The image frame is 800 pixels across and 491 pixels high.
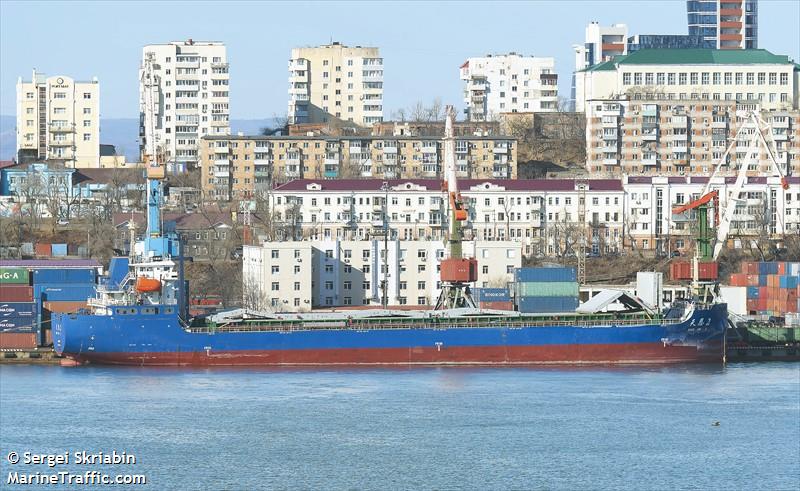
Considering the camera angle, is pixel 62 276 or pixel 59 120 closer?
pixel 62 276

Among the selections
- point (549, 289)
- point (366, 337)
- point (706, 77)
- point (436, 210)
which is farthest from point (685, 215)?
point (366, 337)

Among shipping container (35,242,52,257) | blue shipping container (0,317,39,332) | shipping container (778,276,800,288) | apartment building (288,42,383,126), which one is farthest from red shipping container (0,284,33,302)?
apartment building (288,42,383,126)

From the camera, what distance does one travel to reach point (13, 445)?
4938cm

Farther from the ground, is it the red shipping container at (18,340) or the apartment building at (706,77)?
the apartment building at (706,77)

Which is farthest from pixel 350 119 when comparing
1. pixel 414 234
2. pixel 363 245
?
pixel 363 245

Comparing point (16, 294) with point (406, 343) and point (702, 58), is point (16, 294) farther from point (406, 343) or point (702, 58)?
point (702, 58)

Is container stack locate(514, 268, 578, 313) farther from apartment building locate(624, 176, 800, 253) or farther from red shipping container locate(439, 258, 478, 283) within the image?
apartment building locate(624, 176, 800, 253)

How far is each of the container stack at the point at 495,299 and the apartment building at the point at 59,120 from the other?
1907 inches

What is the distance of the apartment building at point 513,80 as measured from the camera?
13300cm

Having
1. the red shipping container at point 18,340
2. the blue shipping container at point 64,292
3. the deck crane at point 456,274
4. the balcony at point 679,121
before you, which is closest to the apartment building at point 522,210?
the balcony at point 679,121

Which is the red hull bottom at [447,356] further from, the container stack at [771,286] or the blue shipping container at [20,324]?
the container stack at [771,286]

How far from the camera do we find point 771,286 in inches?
3027

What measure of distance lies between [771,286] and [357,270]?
19.3 meters

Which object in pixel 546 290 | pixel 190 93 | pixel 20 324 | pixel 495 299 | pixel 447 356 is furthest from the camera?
pixel 190 93
